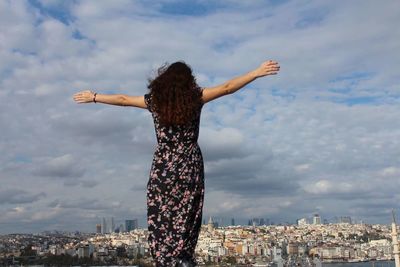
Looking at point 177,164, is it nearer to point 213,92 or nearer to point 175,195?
point 175,195

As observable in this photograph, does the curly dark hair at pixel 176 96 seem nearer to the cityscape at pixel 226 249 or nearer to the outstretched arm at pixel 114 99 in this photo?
the outstretched arm at pixel 114 99

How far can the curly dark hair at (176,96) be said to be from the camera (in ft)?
9.34

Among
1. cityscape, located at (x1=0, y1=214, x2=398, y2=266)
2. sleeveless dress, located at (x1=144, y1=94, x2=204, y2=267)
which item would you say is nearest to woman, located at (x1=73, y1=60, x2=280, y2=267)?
sleeveless dress, located at (x1=144, y1=94, x2=204, y2=267)

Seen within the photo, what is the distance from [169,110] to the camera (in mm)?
2855

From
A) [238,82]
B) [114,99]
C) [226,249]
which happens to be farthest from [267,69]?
[226,249]

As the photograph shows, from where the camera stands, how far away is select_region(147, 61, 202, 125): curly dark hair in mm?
2846

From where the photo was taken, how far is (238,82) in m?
2.85

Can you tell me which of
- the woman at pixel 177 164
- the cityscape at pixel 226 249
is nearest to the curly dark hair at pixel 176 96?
the woman at pixel 177 164

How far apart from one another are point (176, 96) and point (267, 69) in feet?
1.46

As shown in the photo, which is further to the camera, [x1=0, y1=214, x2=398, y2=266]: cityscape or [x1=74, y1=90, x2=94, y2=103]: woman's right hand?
[x1=0, y1=214, x2=398, y2=266]: cityscape

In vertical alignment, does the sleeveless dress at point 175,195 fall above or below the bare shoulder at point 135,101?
below

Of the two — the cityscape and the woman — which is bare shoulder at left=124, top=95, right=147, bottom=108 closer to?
the woman

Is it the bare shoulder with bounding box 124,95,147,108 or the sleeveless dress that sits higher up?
the bare shoulder with bounding box 124,95,147,108

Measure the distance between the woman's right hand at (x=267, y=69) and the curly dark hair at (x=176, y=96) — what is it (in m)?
0.30
